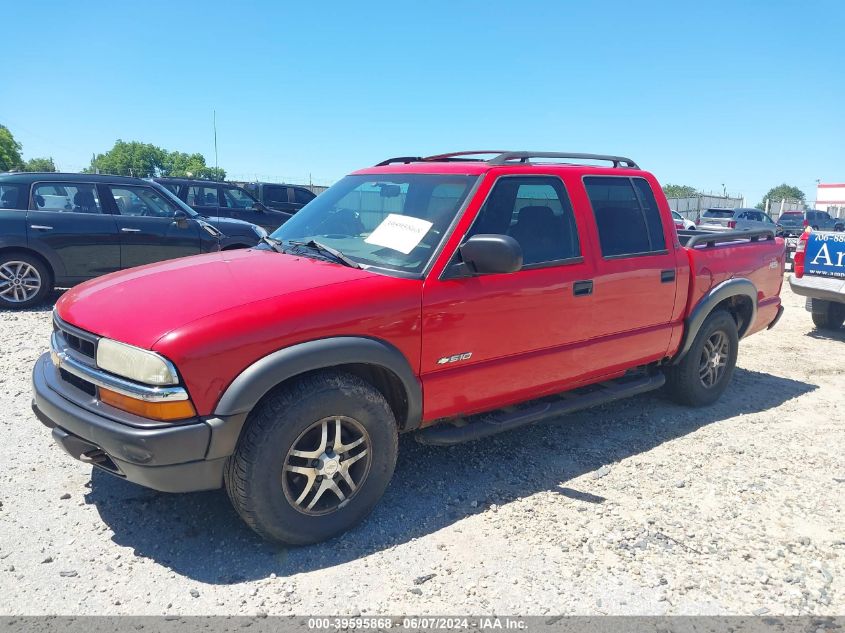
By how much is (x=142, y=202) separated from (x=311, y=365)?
270 inches

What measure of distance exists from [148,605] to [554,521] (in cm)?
204

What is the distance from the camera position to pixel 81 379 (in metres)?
3.00

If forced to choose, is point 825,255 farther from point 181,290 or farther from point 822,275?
point 181,290

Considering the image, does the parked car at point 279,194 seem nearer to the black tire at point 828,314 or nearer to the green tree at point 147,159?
the black tire at point 828,314

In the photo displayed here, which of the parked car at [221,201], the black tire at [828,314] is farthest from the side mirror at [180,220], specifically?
the black tire at [828,314]

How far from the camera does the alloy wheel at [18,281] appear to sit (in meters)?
Result: 7.79

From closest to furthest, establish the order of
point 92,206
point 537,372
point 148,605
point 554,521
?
1. point 148,605
2. point 554,521
3. point 537,372
4. point 92,206

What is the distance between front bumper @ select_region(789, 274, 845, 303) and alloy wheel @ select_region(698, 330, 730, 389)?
3.62 m

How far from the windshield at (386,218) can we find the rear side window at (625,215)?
1.12 meters

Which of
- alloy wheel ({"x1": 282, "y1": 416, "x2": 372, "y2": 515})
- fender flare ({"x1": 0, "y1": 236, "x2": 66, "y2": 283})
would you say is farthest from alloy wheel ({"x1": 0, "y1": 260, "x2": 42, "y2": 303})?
alloy wheel ({"x1": 282, "y1": 416, "x2": 372, "y2": 515})

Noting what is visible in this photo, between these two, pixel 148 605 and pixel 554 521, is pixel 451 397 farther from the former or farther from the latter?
pixel 148 605

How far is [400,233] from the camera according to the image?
358cm

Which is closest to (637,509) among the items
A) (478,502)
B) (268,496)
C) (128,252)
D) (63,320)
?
(478,502)

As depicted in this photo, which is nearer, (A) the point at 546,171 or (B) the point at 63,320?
(B) the point at 63,320
